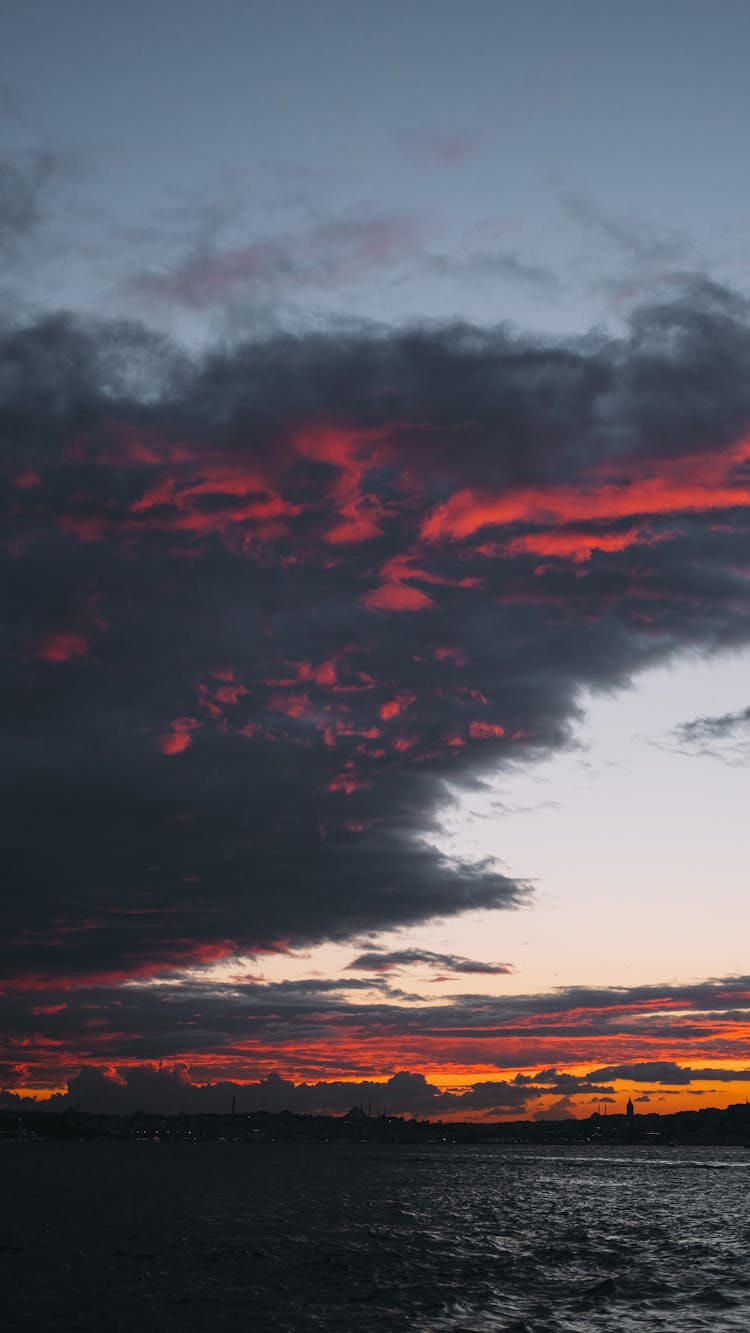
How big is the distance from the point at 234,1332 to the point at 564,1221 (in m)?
96.4

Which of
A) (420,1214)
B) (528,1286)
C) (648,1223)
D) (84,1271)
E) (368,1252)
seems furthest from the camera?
(420,1214)

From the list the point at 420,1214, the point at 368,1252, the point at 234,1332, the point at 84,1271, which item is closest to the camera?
the point at 234,1332

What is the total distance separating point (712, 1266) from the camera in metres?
100

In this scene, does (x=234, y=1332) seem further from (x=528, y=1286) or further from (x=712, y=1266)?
(x=712, y=1266)

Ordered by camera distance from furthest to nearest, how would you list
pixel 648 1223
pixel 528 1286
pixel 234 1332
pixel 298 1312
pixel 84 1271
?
pixel 648 1223, pixel 84 1271, pixel 528 1286, pixel 298 1312, pixel 234 1332

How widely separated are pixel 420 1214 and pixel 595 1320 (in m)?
101

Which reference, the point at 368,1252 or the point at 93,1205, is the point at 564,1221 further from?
the point at 93,1205

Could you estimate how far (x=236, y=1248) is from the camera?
365 ft

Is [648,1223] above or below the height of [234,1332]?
below

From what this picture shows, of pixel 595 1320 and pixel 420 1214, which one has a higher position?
pixel 595 1320

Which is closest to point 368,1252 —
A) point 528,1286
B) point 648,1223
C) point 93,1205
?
point 528,1286

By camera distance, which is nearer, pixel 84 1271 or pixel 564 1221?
pixel 84 1271

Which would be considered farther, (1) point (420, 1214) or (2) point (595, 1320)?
(1) point (420, 1214)

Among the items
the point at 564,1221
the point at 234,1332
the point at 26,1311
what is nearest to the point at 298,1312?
the point at 234,1332
